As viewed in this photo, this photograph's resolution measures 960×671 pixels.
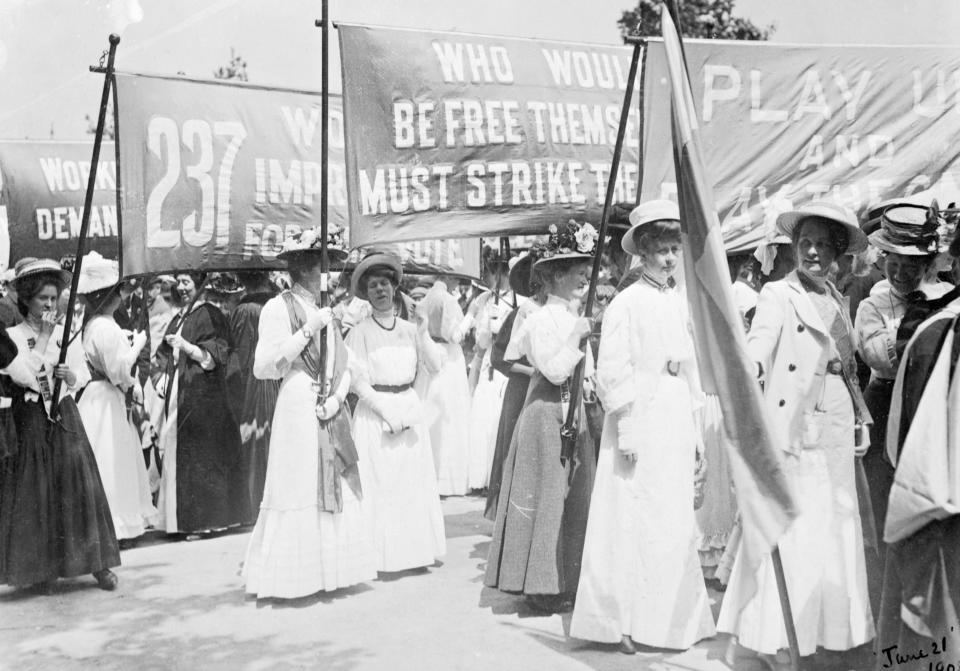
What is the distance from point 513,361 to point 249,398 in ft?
9.49

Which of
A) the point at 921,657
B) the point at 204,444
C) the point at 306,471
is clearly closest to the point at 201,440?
the point at 204,444

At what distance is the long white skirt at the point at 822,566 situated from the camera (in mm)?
4246

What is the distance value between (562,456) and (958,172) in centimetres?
294

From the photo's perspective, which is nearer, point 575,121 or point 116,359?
point 575,121

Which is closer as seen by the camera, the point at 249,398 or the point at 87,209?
the point at 87,209

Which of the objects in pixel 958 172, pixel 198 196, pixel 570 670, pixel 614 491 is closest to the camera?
pixel 570 670

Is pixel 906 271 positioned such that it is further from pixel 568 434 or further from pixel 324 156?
pixel 324 156

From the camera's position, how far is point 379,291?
6.54m

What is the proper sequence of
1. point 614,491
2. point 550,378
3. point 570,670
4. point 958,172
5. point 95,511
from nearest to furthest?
1. point 570,670
2. point 614,491
3. point 550,378
4. point 958,172
5. point 95,511

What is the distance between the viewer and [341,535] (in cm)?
598

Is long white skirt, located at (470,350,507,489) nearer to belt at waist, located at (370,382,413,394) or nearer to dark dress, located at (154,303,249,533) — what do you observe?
dark dress, located at (154,303,249,533)

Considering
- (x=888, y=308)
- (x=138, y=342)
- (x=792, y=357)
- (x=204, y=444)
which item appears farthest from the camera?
(x=204, y=444)

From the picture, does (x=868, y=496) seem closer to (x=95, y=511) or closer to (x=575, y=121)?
(x=575, y=121)

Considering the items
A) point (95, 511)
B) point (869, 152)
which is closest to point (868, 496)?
point (869, 152)
